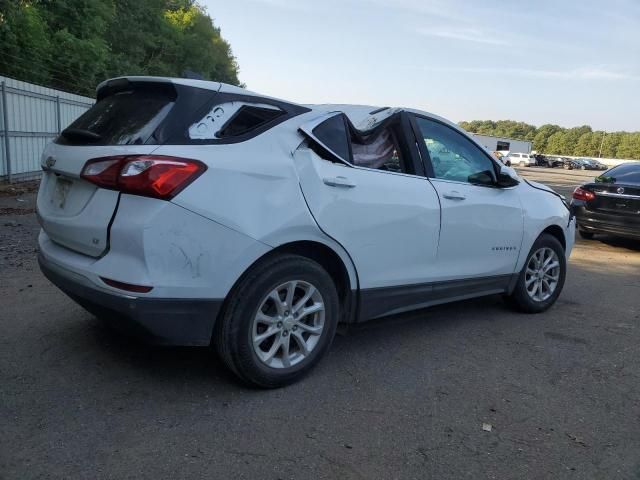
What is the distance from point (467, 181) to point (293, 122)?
5.54 ft

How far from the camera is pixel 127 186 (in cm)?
276

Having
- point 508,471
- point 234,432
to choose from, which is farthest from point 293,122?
point 508,471

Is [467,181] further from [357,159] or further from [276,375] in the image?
[276,375]

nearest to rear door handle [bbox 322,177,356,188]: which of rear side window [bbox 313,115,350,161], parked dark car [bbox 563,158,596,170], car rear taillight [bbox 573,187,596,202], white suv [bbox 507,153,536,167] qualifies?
rear side window [bbox 313,115,350,161]

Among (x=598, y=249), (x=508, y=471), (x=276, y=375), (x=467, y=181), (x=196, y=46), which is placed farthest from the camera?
(x=196, y=46)

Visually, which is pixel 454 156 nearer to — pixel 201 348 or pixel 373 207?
pixel 373 207

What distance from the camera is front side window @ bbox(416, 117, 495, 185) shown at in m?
4.16

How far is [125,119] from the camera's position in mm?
3090

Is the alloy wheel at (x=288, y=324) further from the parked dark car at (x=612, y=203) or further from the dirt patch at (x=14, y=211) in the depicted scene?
the dirt patch at (x=14, y=211)

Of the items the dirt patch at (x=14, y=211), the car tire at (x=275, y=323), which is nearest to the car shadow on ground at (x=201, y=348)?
the car tire at (x=275, y=323)

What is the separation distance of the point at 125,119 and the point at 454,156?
249 cm

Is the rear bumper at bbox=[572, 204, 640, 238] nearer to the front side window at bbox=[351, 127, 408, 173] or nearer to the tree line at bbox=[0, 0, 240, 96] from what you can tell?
the front side window at bbox=[351, 127, 408, 173]

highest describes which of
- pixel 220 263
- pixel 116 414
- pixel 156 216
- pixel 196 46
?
pixel 196 46

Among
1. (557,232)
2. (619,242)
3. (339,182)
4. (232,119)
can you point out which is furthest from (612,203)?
(232,119)
